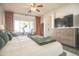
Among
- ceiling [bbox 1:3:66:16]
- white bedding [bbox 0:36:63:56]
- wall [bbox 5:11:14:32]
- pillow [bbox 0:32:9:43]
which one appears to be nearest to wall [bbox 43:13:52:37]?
ceiling [bbox 1:3:66:16]

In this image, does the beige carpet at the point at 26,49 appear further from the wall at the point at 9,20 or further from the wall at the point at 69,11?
the wall at the point at 69,11

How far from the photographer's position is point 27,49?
1.94 metres

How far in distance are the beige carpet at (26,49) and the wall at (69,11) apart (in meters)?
0.70

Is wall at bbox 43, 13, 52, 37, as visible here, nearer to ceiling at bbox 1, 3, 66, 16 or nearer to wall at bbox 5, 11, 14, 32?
ceiling at bbox 1, 3, 66, 16

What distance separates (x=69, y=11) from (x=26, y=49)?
1269 millimetres

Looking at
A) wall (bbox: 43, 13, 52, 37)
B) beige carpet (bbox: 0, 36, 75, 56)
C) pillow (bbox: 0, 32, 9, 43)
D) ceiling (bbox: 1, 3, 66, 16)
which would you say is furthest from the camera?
wall (bbox: 43, 13, 52, 37)

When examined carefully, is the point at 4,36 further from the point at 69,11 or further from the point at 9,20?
the point at 69,11

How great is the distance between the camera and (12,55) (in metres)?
1.89

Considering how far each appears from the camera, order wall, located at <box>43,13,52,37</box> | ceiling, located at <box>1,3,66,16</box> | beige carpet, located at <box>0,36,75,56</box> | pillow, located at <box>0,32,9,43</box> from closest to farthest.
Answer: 1. beige carpet, located at <box>0,36,75,56</box>
2. pillow, located at <box>0,32,9,43</box>
3. ceiling, located at <box>1,3,66,16</box>
4. wall, located at <box>43,13,52,37</box>

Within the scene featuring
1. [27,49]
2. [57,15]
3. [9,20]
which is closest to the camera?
[27,49]

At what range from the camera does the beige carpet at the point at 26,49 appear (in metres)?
1.87

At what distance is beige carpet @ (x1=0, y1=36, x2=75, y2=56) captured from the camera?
187 centimetres

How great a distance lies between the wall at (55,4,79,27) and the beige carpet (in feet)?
2.31

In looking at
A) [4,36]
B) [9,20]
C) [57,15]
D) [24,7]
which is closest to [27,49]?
[4,36]
